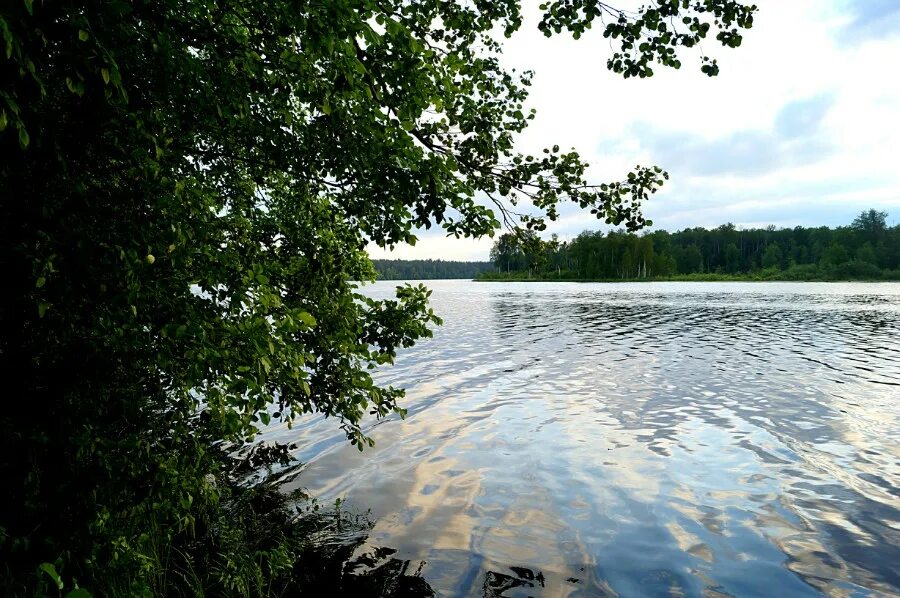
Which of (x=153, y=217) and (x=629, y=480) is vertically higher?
(x=153, y=217)

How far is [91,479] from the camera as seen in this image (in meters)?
5.55

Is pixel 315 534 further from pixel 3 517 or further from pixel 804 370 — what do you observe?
pixel 804 370

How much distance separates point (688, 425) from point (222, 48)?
639 inches

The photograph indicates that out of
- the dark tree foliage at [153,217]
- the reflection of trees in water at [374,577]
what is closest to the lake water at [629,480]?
the reflection of trees in water at [374,577]

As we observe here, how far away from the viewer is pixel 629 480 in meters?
12.5

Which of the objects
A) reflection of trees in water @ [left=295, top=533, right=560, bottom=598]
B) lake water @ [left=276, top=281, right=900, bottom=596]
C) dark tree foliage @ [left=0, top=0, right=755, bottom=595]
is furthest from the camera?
→ lake water @ [left=276, top=281, right=900, bottom=596]

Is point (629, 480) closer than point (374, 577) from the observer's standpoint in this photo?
No

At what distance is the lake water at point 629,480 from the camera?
28.6ft

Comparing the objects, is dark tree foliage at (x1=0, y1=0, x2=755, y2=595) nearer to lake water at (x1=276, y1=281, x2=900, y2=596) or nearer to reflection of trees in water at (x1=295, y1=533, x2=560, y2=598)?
reflection of trees in water at (x1=295, y1=533, x2=560, y2=598)

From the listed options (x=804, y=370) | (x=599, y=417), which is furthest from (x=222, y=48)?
(x=804, y=370)

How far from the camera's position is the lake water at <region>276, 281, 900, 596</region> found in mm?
8703

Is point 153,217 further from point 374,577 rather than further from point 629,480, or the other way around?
point 629,480

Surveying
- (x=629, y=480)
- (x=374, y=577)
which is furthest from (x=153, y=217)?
(x=629, y=480)

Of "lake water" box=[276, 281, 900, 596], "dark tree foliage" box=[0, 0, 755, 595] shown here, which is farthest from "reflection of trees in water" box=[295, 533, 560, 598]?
"dark tree foliage" box=[0, 0, 755, 595]
